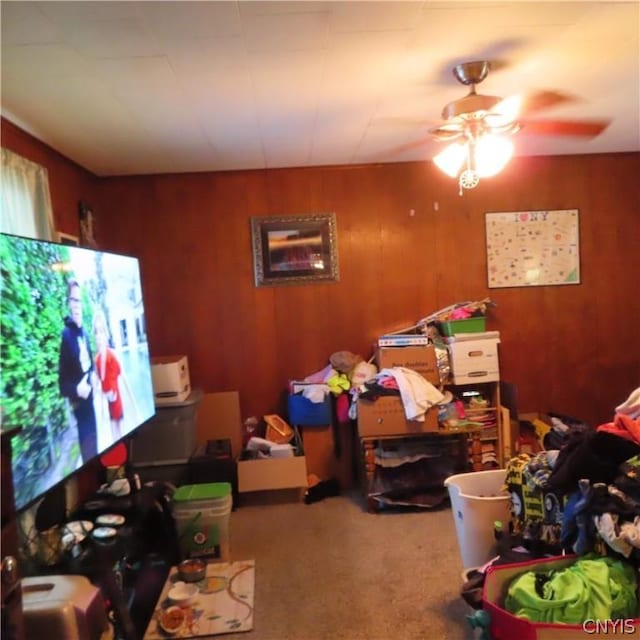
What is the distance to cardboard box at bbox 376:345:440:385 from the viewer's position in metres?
3.58

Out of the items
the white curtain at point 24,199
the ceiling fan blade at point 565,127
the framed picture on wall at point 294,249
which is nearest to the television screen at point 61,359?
the white curtain at point 24,199

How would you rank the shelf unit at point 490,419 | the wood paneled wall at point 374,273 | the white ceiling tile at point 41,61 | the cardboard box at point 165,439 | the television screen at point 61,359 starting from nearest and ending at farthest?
the television screen at point 61,359, the white ceiling tile at point 41,61, the cardboard box at point 165,439, the shelf unit at point 490,419, the wood paneled wall at point 374,273

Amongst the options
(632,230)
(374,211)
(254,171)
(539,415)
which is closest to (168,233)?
(254,171)

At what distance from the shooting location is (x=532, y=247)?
4023mm

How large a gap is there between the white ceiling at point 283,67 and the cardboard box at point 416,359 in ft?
4.27

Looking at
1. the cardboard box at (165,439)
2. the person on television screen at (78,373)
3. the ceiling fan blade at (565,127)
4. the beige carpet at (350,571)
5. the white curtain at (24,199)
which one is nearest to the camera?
the person on television screen at (78,373)

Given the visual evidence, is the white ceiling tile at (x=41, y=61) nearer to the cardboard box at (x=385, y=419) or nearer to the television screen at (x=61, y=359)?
the television screen at (x=61, y=359)

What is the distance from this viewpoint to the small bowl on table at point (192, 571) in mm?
2631

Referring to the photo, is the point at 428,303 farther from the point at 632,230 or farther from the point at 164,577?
the point at 164,577

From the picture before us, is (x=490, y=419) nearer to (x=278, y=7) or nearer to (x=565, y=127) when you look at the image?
(x=565, y=127)

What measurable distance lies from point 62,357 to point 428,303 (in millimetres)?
2635

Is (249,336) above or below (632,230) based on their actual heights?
below

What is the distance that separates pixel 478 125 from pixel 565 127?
1107mm

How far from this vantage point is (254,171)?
3.92 m
